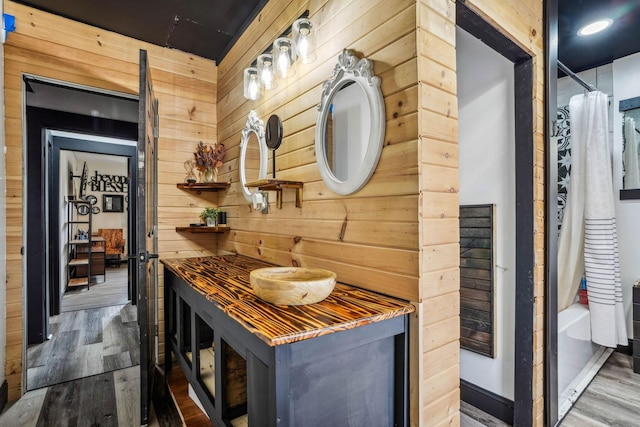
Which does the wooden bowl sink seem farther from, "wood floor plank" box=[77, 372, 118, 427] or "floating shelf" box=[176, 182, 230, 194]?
"floating shelf" box=[176, 182, 230, 194]

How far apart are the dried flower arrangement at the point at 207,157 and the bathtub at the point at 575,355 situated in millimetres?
2753

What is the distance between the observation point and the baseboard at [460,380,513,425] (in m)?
1.84

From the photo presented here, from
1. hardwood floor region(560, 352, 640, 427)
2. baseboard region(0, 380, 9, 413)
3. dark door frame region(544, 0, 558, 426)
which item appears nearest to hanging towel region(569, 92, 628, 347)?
hardwood floor region(560, 352, 640, 427)

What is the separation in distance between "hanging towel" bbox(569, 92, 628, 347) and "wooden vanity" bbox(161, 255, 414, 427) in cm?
223

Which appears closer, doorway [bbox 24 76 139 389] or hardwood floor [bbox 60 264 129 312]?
doorway [bbox 24 76 139 389]

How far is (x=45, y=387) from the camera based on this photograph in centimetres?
225

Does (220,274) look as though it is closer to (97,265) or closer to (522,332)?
(522,332)

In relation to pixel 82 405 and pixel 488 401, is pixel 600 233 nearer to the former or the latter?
pixel 488 401

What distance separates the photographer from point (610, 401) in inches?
80.4

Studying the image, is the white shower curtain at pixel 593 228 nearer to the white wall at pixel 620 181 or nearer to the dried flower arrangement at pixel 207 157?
the white wall at pixel 620 181

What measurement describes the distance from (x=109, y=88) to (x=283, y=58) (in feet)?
5.16

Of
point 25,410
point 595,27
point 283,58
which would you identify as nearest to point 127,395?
point 25,410

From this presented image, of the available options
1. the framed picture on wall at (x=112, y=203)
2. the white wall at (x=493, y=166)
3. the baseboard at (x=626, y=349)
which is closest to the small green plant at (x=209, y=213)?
the white wall at (x=493, y=166)

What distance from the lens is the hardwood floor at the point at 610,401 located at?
185cm
